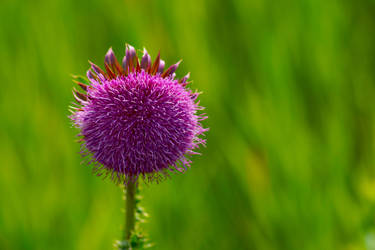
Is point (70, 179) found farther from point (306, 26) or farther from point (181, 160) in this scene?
point (306, 26)

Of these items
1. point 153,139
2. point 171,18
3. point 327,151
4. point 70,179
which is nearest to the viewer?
point 153,139

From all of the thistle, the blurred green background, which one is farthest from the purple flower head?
the blurred green background

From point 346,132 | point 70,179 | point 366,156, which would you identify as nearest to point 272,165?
point 346,132

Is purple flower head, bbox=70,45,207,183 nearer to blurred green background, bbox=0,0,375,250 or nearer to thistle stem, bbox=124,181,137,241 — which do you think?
thistle stem, bbox=124,181,137,241

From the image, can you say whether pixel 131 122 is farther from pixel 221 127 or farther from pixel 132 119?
pixel 221 127

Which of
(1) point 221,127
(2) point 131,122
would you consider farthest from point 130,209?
(1) point 221,127

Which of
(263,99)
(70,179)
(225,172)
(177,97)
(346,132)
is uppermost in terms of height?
(263,99)

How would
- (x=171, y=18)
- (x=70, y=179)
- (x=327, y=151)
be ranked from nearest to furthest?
(x=70, y=179) → (x=327, y=151) → (x=171, y=18)

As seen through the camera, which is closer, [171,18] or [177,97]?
[177,97]

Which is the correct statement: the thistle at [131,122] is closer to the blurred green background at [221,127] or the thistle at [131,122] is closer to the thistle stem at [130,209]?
the thistle stem at [130,209]
